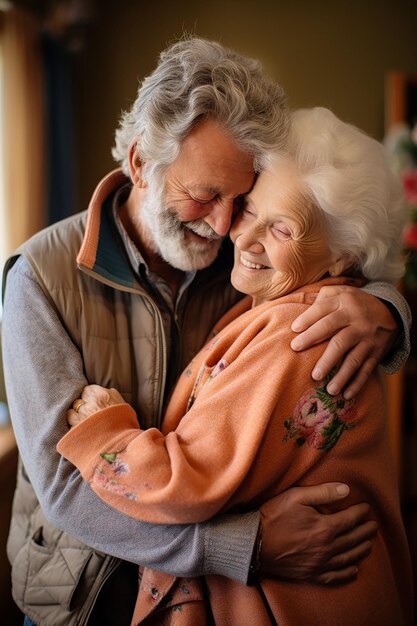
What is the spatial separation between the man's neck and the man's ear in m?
0.08

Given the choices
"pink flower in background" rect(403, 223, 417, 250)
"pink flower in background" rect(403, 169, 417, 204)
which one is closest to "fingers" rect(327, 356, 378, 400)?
"pink flower in background" rect(403, 223, 417, 250)

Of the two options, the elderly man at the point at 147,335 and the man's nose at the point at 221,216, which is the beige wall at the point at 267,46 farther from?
the man's nose at the point at 221,216

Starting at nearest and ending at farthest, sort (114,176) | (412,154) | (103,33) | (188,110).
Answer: (188,110) < (114,176) < (412,154) < (103,33)

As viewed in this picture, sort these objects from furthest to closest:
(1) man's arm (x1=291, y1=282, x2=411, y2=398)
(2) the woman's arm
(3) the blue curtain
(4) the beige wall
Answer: (4) the beige wall < (3) the blue curtain < (1) man's arm (x1=291, y1=282, x2=411, y2=398) < (2) the woman's arm

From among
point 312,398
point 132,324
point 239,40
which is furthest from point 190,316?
point 239,40

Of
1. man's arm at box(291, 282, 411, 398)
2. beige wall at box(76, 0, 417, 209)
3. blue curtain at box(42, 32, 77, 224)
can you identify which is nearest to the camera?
man's arm at box(291, 282, 411, 398)

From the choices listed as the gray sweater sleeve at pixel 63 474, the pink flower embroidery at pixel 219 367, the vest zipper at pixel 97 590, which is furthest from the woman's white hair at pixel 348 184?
the vest zipper at pixel 97 590

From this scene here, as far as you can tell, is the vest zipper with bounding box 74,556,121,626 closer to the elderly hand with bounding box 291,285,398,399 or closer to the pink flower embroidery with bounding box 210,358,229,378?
Answer: the pink flower embroidery with bounding box 210,358,229,378

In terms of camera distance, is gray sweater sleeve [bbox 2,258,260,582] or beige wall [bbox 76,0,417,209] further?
beige wall [bbox 76,0,417,209]

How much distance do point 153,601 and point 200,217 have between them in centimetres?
83

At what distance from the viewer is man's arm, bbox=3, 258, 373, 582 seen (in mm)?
1056

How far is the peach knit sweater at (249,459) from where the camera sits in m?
1.01

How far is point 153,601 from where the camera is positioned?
1138 millimetres

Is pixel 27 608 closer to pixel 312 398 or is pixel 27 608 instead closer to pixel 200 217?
pixel 312 398
